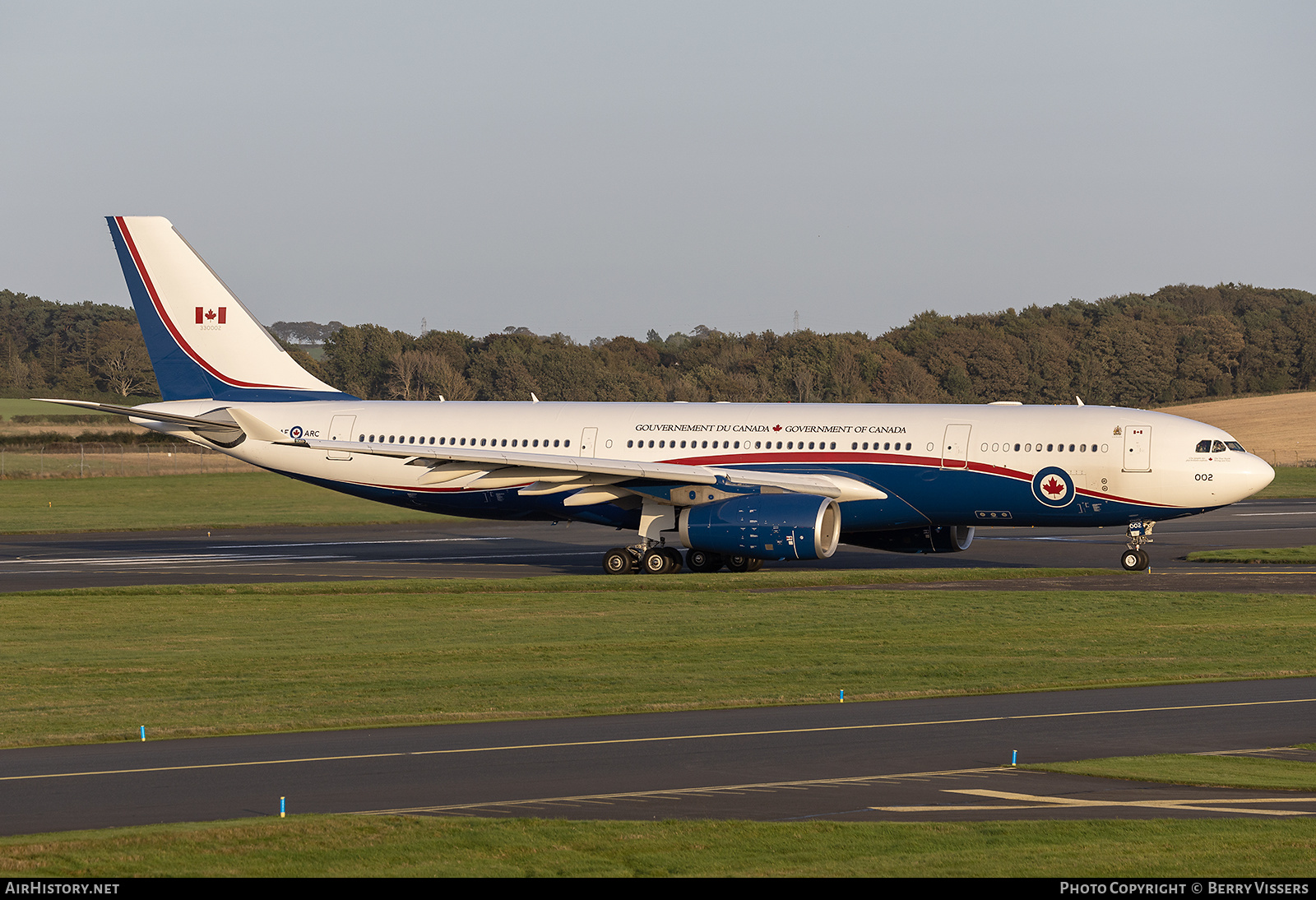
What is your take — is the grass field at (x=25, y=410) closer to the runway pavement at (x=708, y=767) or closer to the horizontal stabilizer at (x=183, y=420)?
the horizontal stabilizer at (x=183, y=420)

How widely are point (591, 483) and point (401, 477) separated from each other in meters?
5.90

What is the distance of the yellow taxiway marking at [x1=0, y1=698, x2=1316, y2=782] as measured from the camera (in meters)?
15.2

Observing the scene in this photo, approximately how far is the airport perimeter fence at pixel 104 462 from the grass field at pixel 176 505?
3.37m

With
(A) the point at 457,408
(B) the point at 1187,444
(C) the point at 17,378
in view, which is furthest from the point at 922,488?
(C) the point at 17,378

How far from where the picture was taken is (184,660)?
75.9 feet

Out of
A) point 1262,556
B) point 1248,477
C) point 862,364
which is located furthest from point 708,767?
point 862,364

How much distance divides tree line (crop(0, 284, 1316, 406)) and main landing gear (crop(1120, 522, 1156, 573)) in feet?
297

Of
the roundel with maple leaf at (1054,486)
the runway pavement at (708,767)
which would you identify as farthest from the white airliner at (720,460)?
A: the runway pavement at (708,767)

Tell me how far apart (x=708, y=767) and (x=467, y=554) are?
3067 cm

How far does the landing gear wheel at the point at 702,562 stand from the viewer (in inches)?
1533

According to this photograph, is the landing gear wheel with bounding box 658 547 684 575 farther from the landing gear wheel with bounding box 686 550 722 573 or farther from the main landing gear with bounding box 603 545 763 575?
the landing gear wheel with bounding box 686 550 722 573

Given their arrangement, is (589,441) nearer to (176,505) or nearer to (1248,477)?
(1248,477)

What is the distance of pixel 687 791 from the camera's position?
1397 cm
